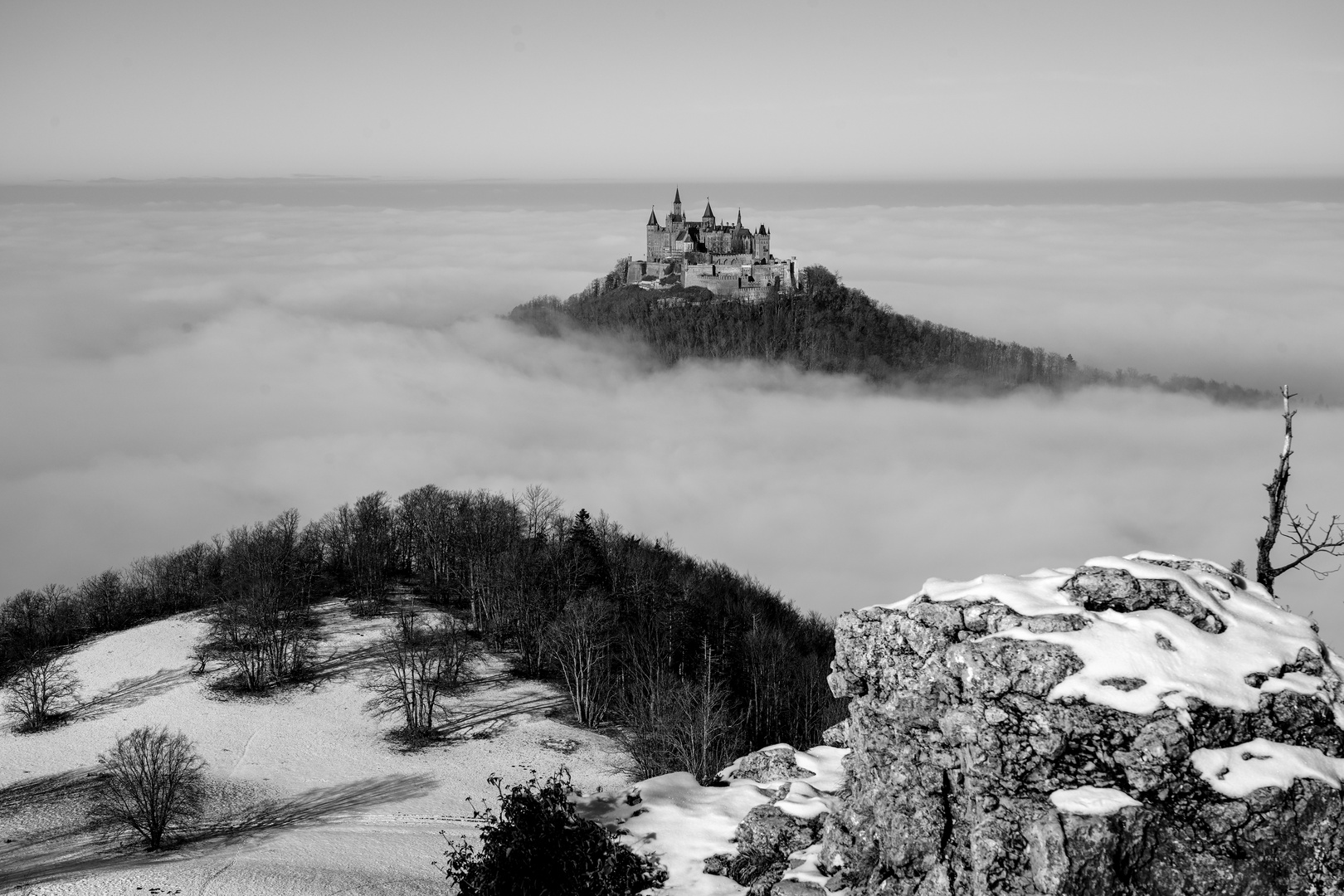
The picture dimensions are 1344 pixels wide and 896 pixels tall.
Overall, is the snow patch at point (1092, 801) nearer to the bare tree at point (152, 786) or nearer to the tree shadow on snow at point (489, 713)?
the bare tree at point (152, 786)

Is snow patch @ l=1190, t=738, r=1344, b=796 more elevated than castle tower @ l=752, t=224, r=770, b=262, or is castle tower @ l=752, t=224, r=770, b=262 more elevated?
castle tower @ l=752, t=224, r=770, b=262

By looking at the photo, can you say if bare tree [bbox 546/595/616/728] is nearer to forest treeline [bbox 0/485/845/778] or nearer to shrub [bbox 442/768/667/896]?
forest treeline [bbox 0/485/845/778]

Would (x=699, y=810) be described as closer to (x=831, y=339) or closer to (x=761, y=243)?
(x=761, y=243)

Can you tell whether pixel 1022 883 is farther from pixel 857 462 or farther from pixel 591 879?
pixel 857 462

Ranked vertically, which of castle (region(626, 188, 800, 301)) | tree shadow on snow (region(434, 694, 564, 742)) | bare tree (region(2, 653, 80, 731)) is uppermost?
castle (region(626, 188, 800, 301))

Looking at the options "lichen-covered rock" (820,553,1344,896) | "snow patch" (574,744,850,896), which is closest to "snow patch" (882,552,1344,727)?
"lichen-covered rock" (820,553,1344,896)

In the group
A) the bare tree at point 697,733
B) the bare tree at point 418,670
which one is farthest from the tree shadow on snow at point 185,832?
the bare tree at point 697,733

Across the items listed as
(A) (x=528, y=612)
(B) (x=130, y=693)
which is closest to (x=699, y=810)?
(A) (x=528, y=612)

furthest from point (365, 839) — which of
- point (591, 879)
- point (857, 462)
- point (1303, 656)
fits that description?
point (857, 462)
